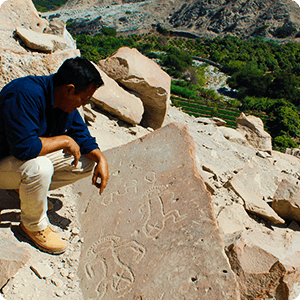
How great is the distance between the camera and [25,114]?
5.15 ft

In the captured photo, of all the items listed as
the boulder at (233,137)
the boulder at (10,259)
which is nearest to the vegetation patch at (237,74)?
the boulder at (233,137)

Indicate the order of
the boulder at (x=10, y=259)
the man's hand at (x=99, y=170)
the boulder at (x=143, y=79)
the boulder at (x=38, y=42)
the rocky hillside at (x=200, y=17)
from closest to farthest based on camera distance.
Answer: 1. the boulder at (x=10, y=259)
2. the man's hand at (x=99, y=170)
3. the boulder at (x=38, y=42)
4. the boulder at (x=143, y=79)
5. the rocky hillside at (x=200, y=17)

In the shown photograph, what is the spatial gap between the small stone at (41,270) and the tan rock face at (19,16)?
10.0ft

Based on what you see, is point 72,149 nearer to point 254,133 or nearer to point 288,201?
point 288,201

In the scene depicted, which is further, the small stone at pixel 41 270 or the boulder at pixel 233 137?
the boulder at pixel 233 137

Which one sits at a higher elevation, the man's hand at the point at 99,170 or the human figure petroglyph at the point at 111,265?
the man's hand at the point at 99,170

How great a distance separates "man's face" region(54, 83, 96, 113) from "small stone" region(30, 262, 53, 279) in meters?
0.97

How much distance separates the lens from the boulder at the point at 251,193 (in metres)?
2.88

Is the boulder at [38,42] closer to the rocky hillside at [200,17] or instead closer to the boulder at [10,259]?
the boulder at [10,259]

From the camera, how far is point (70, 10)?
5691 centimetres

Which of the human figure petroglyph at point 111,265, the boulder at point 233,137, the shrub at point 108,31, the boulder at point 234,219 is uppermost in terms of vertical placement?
the human figure petroglyph at point 111,265

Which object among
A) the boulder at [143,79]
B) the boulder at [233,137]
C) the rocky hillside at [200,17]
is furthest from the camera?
the rocky hillside at [200,17]

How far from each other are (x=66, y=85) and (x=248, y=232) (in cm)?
159

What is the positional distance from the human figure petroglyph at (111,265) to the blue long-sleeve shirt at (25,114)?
0.79 m
